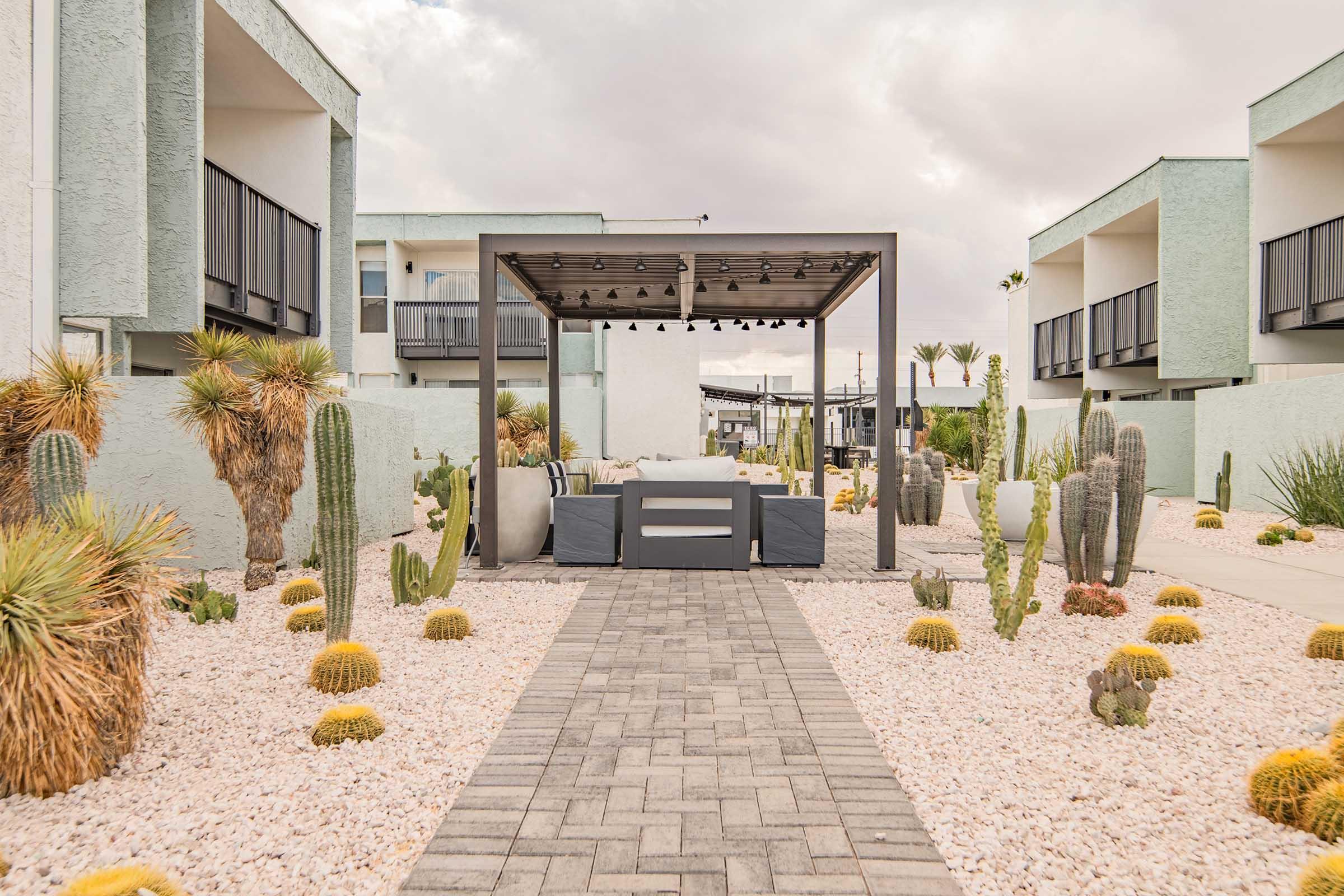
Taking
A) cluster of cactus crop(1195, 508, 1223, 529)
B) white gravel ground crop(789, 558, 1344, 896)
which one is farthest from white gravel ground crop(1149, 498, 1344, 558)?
white gravel ground crop(789, 558, 1344, 896)

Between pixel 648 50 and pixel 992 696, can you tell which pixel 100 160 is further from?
pixel 648 50

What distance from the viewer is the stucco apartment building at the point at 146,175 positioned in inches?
263

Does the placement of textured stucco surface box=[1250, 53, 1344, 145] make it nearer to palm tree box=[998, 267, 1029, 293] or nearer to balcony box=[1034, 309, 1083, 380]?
balcony box=[1034, 309, 1083, 380]

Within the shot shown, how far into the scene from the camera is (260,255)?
9375 mm

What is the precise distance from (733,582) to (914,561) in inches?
84.5

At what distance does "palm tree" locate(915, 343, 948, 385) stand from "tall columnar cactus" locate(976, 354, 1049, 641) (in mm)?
44350

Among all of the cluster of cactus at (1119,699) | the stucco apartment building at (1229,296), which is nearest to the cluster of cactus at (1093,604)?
the cluster of cactus at (1119,699)

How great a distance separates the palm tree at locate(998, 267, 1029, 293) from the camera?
39000mm

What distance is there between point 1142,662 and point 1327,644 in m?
1.35

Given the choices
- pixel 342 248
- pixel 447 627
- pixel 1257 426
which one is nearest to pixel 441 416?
pixel 342 248

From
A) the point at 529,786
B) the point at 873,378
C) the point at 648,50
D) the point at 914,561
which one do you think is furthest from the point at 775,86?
the point at 873,378

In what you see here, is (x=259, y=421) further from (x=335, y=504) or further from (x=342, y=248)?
(x=342, y=248)

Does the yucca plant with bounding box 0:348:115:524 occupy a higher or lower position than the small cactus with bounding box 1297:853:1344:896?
higher

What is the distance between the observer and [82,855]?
2346 mm
